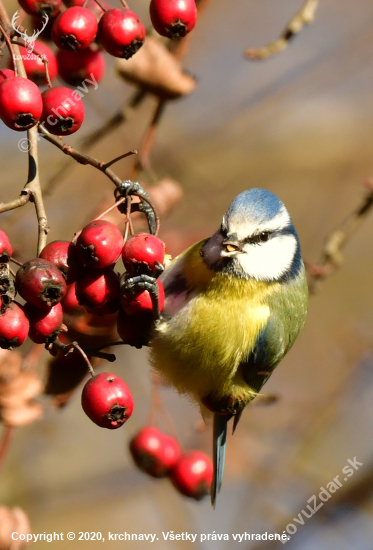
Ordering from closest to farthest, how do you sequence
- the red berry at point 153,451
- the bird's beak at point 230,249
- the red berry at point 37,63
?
the red berry at point 37,63
the bird's beak at point 230,249
the red berry at point 153,451

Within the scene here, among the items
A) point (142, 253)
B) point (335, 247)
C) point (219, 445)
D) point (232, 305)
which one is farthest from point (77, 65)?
point (219, 445)

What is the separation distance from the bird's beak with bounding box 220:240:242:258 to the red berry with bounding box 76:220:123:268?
62cm

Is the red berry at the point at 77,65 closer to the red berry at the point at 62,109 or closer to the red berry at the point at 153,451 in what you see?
the red berry at the point at 62,109

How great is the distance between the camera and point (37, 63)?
165 cm

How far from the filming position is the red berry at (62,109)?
1.42 meters

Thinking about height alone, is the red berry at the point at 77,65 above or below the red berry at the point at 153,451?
above

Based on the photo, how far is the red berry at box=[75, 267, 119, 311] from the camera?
1.51 meters

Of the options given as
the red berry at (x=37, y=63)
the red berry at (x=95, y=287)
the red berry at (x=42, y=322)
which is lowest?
the red berry at (x=42, y=322)

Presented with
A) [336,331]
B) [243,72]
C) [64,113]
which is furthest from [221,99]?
[64,113]

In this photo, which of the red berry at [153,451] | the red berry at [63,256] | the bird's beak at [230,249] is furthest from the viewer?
the red berry at [153,451]

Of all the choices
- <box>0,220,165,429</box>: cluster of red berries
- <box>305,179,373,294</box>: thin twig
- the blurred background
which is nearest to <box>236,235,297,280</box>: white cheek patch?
<box>305,179,373,294</box>: thin twig

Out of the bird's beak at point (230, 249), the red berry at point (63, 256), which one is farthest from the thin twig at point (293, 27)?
the red berry at point (63, 256)

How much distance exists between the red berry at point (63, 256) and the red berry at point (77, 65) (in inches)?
23.7

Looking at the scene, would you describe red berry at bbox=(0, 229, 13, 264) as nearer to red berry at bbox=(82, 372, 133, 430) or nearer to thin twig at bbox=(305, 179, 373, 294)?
red berry at bbox=(82, 372, 133, 430)
